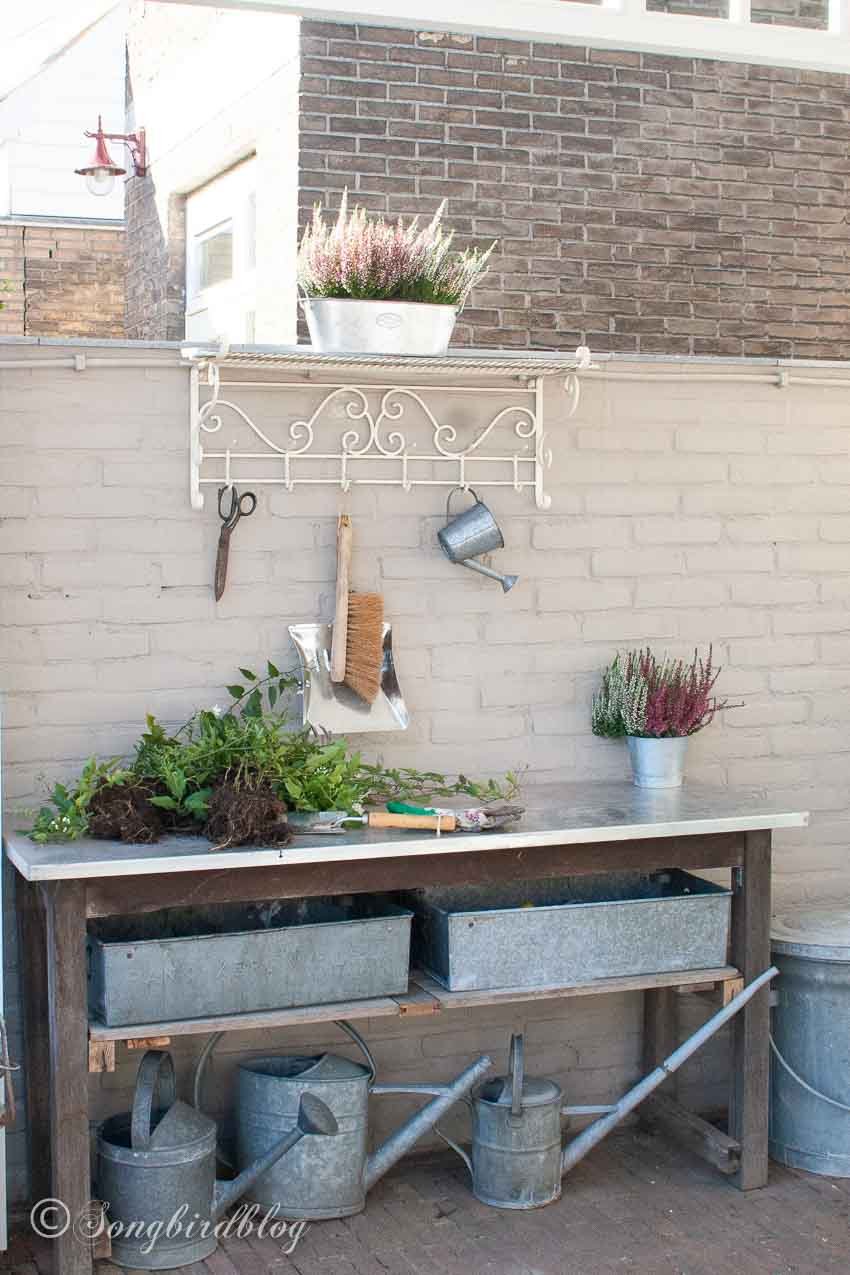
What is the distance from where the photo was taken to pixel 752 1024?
3912 millimetres

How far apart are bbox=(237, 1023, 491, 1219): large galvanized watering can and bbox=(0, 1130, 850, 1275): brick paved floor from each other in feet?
0.26

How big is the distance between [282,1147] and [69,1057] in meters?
0.60

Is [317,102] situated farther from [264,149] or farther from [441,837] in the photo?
[441,837]

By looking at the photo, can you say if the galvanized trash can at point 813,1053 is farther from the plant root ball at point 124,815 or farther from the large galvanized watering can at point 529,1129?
the plant root ball at point 124,815

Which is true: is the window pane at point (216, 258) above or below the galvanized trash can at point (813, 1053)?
above

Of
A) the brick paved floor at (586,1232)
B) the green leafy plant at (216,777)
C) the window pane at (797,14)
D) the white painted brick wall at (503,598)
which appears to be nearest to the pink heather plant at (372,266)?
the white painted brick wall at (503,598)

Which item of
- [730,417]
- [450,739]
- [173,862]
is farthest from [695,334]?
[173,862]

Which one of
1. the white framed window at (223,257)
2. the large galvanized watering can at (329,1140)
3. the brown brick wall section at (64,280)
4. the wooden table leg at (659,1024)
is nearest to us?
the large galvanized watering can at (329,1140)

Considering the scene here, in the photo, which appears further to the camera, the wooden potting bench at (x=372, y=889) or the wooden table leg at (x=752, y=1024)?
the wooden table leg at (x=752, y=1024)

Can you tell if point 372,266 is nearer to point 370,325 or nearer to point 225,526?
point 370,325

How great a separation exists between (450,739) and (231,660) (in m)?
0.63

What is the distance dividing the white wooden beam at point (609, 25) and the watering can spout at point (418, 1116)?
97.6 inches

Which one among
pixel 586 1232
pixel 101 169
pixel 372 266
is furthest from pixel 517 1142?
pixel 101 169

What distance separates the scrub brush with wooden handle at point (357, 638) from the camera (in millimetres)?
3953
